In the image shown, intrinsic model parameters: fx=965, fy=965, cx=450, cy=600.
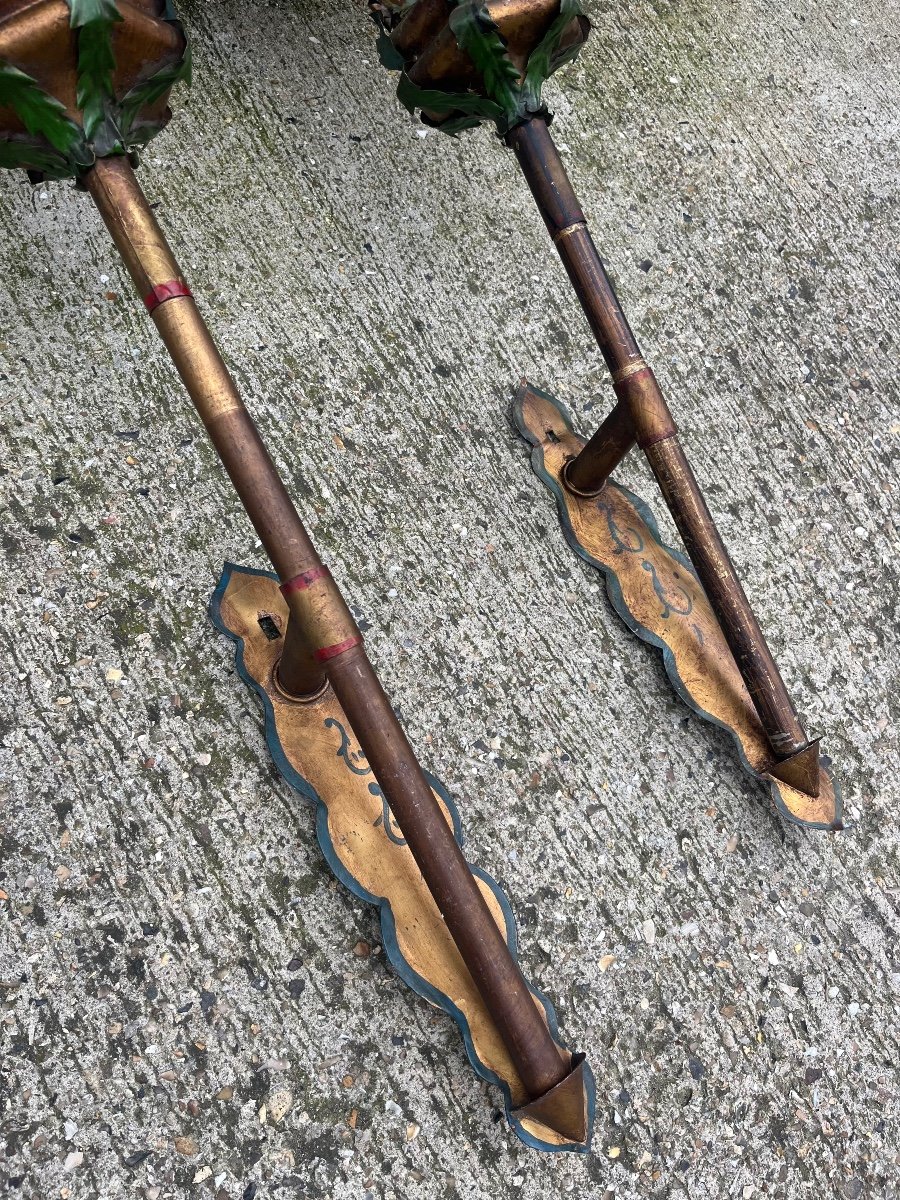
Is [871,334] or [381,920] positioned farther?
[871,334]

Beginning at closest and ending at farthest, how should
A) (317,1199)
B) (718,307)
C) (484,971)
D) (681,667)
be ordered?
(484,971), (317,1199), (681,667), (718,307)

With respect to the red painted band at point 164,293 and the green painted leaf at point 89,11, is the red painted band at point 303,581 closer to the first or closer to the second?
the red painted band at point 164,293

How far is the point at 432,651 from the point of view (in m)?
1.57

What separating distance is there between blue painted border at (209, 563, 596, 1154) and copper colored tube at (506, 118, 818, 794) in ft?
1.62

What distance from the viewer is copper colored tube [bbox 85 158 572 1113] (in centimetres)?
112

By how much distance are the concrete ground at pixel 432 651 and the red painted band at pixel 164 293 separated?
0.40 meters

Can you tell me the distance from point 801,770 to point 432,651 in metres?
0.60

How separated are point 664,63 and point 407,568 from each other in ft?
Result: 4.65

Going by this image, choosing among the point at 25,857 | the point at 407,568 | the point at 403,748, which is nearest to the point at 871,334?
the point at 407,568

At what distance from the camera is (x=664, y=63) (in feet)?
7.19

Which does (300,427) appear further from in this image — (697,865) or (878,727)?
(878,727)

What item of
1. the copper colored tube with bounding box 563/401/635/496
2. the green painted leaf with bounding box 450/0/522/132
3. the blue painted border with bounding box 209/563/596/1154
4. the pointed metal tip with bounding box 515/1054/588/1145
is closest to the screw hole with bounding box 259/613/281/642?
the blue painted border with bounding box 209/563/596/1154

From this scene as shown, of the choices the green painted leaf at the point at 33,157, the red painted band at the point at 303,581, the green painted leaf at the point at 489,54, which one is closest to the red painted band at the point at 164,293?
the green painted leaf at the point at 33,157

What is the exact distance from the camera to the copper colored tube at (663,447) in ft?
4.76
